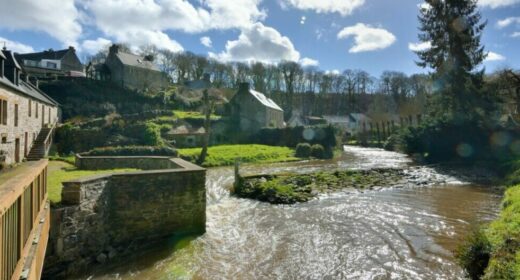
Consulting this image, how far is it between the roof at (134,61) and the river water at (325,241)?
4101 centimetres

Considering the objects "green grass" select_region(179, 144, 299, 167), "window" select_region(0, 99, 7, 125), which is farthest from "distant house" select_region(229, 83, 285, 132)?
"window" select_region(0, 99, 7, 125)

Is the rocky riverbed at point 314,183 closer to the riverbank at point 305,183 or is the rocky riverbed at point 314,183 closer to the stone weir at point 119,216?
the riverbank at point 305,183

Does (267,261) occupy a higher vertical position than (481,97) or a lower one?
lower

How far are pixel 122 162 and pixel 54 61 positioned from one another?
46.5 meters

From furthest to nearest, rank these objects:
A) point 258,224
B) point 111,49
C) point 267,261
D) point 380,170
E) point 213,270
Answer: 1. point 111,49
2. point 380,170
3. point 258,224
4. point 267,261
5. point 213,270

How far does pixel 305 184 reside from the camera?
60.7 feet

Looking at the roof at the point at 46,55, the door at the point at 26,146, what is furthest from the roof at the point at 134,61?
the door at the point at 26,146

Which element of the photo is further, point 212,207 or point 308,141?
point 308,141

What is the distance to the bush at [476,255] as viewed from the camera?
6.90m

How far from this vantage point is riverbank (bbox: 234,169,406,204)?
633 inches

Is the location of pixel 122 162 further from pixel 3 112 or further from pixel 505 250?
pixel 505 250

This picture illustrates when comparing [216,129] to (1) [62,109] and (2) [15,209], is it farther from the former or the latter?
(2) [15,209]

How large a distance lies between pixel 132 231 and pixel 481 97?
3170cm

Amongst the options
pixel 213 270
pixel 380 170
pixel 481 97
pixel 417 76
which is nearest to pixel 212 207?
pixel 213 270
